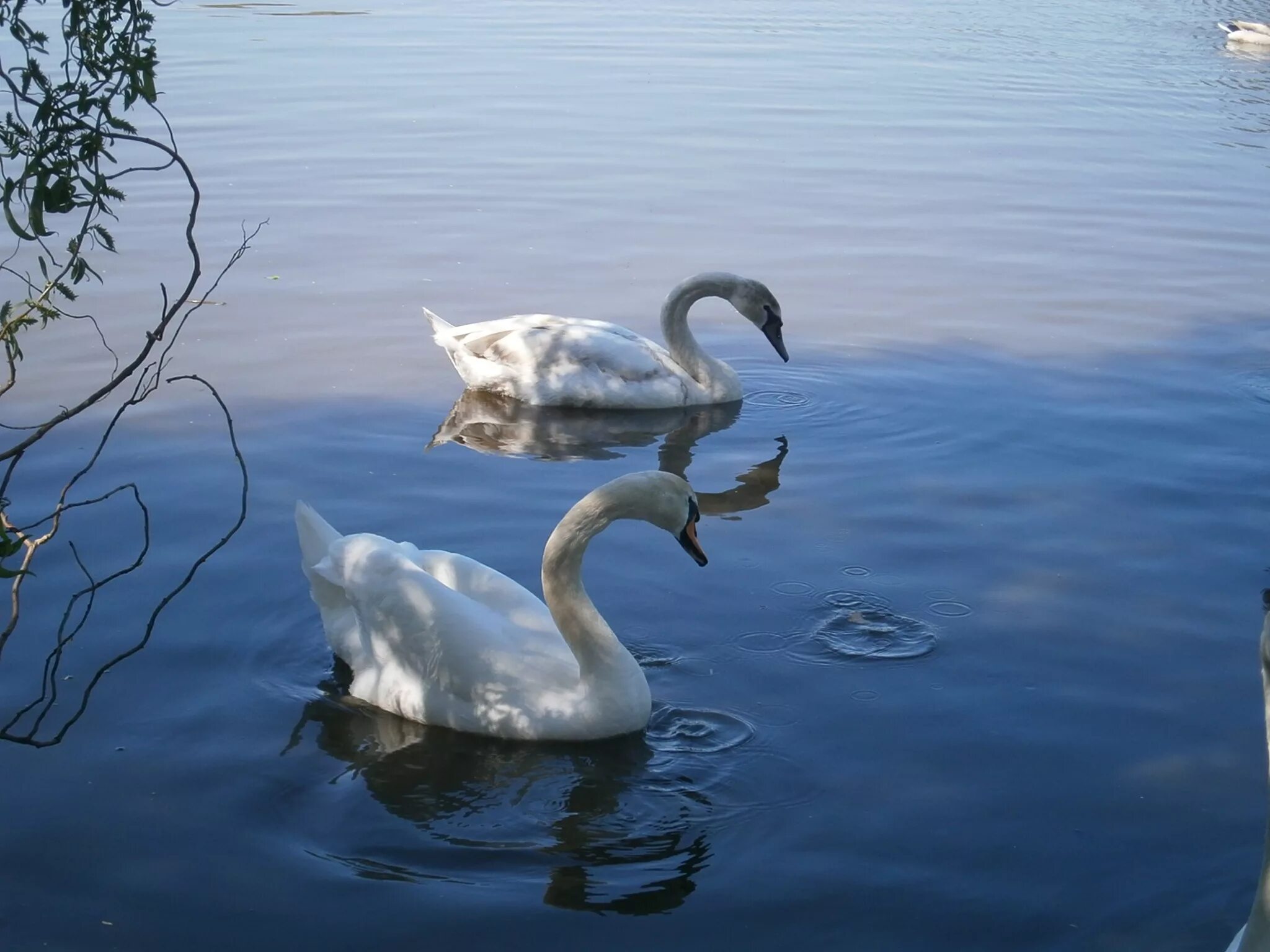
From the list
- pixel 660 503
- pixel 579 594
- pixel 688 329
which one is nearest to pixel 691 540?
pixel 660 503

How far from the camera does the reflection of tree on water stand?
5.16m

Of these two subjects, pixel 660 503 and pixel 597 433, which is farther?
pixel 597 433

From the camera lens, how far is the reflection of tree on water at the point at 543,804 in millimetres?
5160

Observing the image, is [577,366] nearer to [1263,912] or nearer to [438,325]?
[438,325]

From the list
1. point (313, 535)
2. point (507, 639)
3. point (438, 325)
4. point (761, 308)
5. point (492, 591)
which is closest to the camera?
point (507, 639)

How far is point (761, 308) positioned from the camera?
10.7 m

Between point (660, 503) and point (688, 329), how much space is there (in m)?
4.47

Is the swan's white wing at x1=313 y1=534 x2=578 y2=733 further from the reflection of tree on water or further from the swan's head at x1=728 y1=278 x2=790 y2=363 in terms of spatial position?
the swan's head at x1=728 y1=278 x2=790 y2=363

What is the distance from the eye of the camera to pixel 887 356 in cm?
1084

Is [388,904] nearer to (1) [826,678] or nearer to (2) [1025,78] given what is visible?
(1) [826,678]

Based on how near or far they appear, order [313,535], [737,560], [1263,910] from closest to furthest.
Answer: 1. [1263,910]
2. [313,535]
3. [737,560]

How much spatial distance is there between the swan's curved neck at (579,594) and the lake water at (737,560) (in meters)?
0.35

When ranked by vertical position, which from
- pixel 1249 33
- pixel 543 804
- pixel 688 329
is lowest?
pixel 543 804

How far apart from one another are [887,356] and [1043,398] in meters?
1.23
